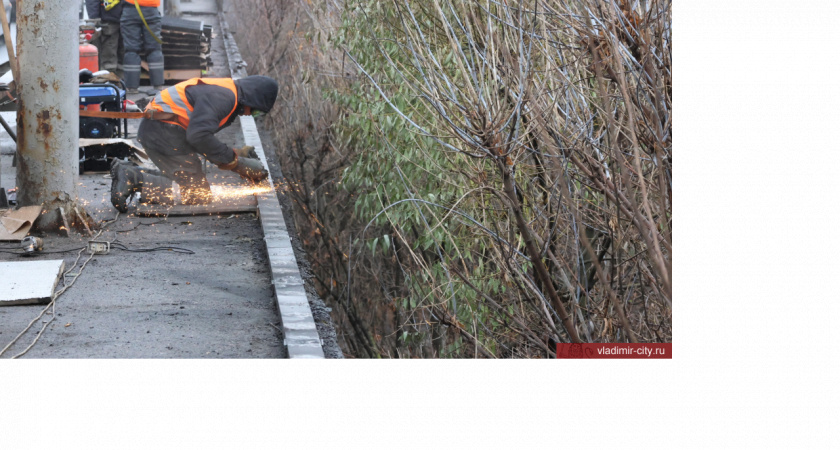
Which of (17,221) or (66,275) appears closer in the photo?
(66,275)

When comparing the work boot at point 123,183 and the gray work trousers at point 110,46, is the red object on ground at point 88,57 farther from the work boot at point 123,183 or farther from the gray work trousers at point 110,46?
the work boot at point 123,183

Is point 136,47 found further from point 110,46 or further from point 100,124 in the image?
point 100,124

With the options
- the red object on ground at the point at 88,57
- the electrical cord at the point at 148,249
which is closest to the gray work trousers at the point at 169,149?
the electrical cord at the point at 148,249

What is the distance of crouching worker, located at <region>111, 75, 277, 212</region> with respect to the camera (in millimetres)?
5105

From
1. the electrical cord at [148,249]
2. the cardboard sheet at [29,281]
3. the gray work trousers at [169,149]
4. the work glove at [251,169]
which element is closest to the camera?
the cardboard sheet at [29,281]

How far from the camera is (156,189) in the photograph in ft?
17.1

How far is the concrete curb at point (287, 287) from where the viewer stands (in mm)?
3428

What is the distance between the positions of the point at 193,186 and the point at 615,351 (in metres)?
3.12

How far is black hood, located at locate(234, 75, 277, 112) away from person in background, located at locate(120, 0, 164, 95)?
3.36 metres

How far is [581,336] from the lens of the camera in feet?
10.9

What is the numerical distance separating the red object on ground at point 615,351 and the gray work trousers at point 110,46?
6644 mm

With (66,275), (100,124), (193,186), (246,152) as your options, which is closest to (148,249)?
(66,275)

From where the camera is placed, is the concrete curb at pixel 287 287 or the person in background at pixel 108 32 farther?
the person in background at pixel 108 32
